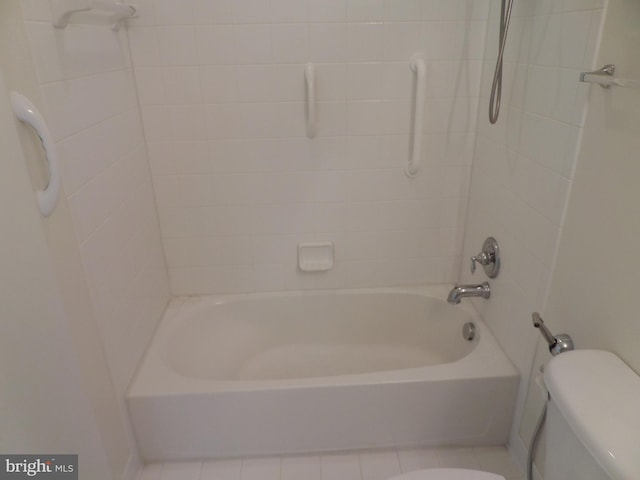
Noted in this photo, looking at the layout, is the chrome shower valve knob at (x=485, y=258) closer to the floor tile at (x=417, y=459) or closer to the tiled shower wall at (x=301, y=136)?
the tiled shower wall at (x=301, y=136)

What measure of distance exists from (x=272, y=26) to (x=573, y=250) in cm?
130

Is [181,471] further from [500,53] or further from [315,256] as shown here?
[500,53]

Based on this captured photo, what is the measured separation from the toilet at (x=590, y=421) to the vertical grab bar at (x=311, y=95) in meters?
1.19

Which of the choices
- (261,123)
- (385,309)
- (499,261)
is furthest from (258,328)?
(499,261)

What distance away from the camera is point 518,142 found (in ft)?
4.88

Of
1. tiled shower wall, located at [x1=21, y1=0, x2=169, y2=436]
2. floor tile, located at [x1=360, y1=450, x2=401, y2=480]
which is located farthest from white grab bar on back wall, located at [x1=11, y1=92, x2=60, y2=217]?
floor tile, located at [x1=360, y1=450, x2=401, y2=480]

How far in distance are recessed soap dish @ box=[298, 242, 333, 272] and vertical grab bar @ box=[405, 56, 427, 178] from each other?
539 millimetres

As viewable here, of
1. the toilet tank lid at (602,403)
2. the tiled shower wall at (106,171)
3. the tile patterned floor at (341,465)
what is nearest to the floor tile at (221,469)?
the tile patterned floor at (341,465)

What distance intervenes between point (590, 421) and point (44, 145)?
130 cm

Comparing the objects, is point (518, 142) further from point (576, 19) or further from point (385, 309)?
point (385, 309)

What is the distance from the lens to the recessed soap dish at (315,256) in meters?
2.02

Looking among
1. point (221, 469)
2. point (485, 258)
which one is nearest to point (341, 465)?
point (221, 469)

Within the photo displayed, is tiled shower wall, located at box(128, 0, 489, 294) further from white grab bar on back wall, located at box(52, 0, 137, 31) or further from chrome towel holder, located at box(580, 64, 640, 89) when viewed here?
chrome towel holder, located at box(580, 64, 640, 89)

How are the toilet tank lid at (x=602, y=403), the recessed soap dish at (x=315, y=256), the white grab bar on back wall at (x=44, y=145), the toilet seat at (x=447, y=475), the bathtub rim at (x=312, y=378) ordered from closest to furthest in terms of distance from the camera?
the toilet tank lid at (x=602, y=403) < the white grab bar on back wall at (x=44, y=145) < the toilet seat at (x=447, y=475) < the bathtub rim at (x=312, y=378) < the recessed soap dish at (x=315, y=256)
